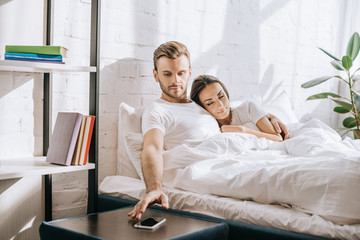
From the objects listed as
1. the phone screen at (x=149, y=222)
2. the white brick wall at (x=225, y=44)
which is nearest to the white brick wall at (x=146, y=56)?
the white brick wall at (x=225, y=44)

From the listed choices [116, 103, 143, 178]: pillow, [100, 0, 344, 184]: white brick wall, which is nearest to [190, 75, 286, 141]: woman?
[100, 0, 344, 184]: white brick wall

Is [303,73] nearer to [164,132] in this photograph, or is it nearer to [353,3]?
[353,3]

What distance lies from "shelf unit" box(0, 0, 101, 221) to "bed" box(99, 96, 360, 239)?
247 mm

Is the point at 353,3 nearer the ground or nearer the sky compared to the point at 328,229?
nearer the sky

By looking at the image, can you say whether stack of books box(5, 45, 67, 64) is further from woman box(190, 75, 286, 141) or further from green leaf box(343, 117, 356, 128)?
green leaf box(343, 117, 356, 128)

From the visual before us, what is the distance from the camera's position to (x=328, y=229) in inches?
50.4

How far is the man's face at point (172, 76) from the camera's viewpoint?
7.38 ft

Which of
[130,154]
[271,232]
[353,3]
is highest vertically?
[353,3]

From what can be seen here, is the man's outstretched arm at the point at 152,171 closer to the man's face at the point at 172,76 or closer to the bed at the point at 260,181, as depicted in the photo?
the bed at the point at 260,181

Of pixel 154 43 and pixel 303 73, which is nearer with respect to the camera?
pixel 154 43

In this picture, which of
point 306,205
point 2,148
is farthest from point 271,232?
point 2,148

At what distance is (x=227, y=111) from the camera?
8.07 feet

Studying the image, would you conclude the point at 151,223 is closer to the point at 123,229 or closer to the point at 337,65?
the point at 123,229

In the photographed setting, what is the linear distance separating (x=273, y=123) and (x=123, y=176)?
1030mm
